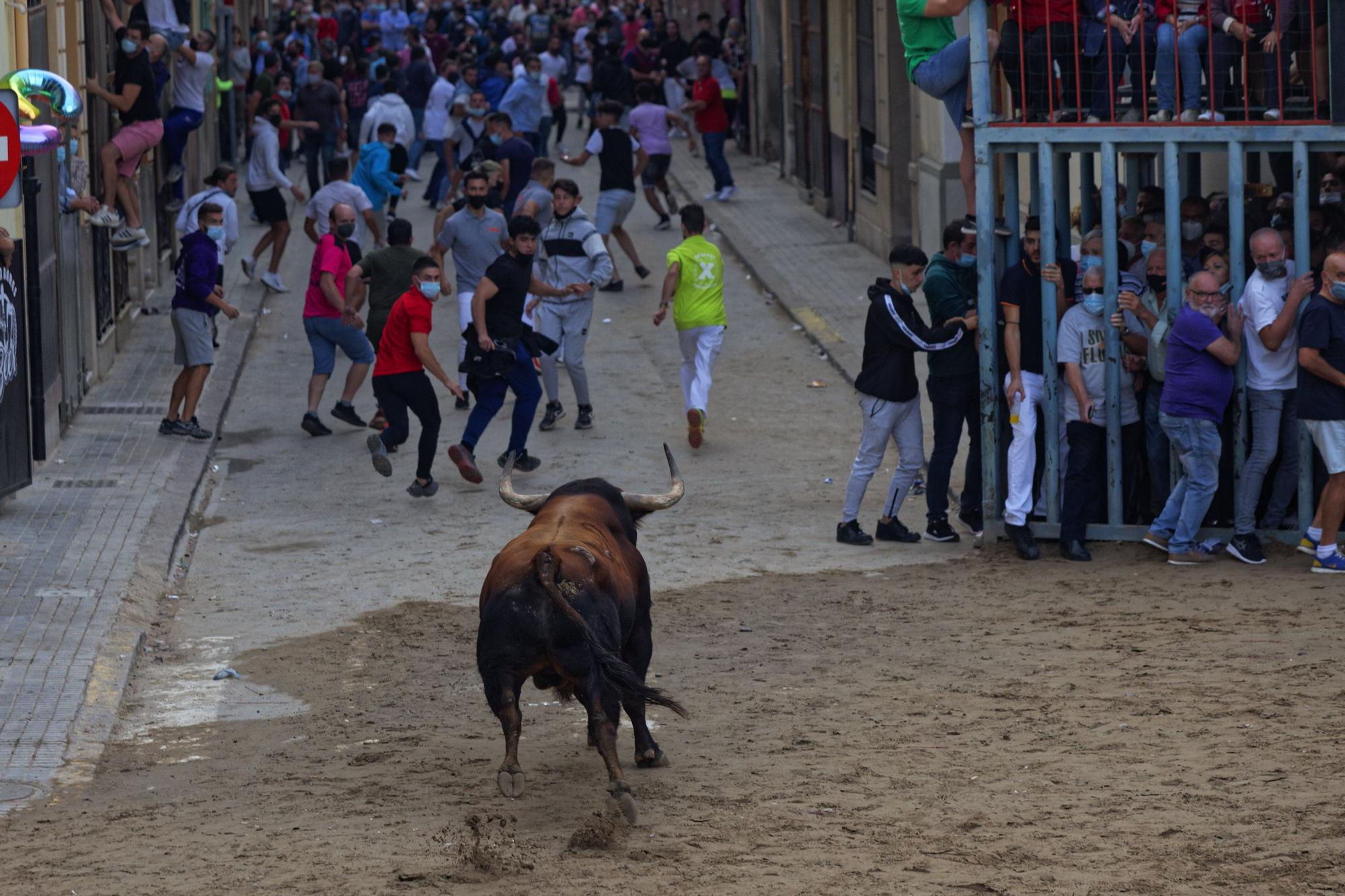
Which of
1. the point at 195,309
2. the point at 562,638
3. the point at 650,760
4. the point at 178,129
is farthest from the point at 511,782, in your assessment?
the point at 178,129

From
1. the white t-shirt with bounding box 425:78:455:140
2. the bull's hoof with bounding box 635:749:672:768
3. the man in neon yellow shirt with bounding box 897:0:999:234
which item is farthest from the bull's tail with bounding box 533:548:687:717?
the white t-shirt with bounding box 425:78:455:140

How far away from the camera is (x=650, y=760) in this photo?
812 centimetres

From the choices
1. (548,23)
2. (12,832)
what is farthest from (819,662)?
(548,23)

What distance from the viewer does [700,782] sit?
7918 millimetres

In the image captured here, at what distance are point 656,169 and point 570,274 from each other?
10098 mm

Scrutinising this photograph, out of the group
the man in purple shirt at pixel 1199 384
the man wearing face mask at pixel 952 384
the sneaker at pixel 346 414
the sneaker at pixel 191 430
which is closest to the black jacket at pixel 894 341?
the man wearing face mask at pixel 952 384

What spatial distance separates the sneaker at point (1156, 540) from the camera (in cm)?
1152

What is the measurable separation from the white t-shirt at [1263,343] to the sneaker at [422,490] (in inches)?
221

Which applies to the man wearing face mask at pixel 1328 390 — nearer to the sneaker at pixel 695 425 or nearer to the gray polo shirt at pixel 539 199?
the sneaker at pixel 695 425

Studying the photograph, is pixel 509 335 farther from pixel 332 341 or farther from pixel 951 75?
pixel 951 75

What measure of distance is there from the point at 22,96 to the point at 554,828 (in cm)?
812

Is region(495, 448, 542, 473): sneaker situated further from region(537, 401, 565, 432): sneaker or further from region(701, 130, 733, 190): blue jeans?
region(701, 130, 733, 190): blue jeans

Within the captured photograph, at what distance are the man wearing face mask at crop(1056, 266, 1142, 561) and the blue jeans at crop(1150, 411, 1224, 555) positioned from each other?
337 millimetres

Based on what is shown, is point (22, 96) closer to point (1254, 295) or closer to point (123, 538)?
point (123, 538)
